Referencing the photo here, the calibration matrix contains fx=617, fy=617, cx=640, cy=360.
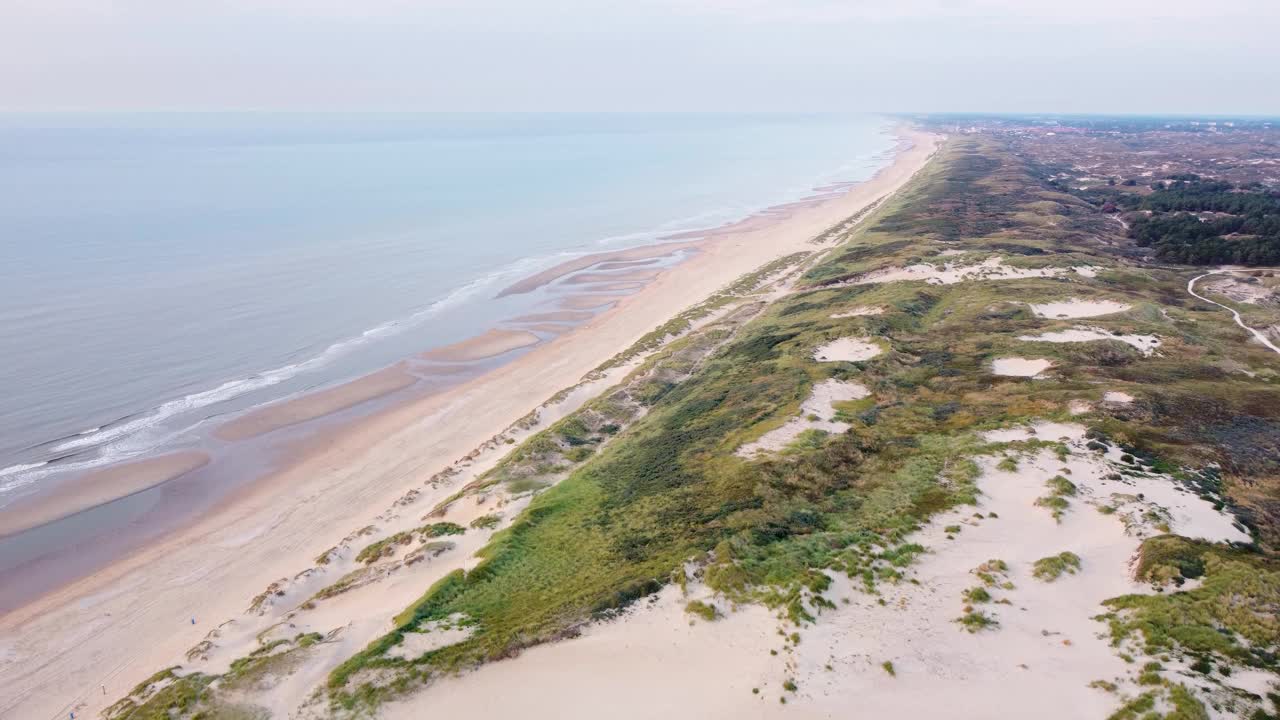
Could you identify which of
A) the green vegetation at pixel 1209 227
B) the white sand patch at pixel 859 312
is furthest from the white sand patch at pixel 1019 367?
the green vegetation at pixel 1209 227

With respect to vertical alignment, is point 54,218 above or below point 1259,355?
above

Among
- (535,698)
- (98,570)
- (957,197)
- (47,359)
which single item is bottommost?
(98,570)

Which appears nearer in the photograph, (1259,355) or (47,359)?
(1259,355)

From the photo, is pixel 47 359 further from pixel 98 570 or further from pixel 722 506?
pixel 722 506

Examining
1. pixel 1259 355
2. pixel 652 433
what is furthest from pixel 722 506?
pixel 1259 355

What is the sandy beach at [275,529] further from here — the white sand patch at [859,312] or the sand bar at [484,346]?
the white sand patch at [859,312]

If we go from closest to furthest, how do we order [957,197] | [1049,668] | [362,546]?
[1049,668]
[362,546]
[957,197]
